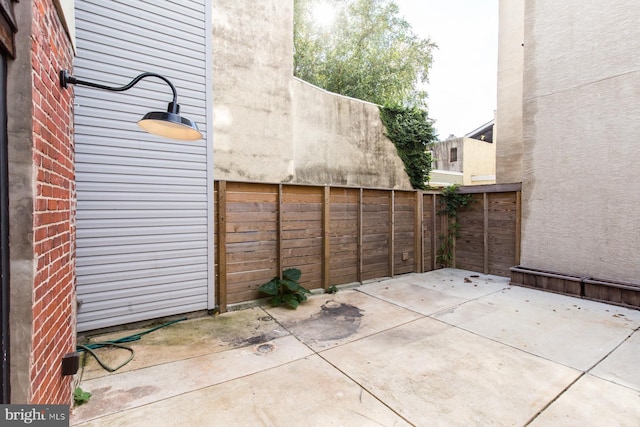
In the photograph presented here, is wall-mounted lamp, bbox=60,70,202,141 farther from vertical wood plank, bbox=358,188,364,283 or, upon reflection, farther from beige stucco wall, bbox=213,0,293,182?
vertical wood plank, bbox=358,188,364,283

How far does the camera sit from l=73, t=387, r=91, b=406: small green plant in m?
2.15

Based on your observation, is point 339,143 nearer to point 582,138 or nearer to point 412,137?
point 412,137

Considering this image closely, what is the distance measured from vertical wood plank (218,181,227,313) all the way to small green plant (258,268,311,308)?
55 cm

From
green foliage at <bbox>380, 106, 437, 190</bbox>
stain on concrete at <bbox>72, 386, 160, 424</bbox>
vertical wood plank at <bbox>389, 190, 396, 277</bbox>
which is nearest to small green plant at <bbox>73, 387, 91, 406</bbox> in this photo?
stain on concrete at <bbox>72, 386, 160, 424</bbox>

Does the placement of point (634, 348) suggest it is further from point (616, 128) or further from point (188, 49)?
point (188, 49)

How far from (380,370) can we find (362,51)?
11648 mm

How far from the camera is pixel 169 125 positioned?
214 centimetres

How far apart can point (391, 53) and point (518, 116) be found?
556cm

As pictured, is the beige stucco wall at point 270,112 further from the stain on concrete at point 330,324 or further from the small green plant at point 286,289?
the stain on concrete at point 330,324

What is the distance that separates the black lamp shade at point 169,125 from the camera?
199 centimetres

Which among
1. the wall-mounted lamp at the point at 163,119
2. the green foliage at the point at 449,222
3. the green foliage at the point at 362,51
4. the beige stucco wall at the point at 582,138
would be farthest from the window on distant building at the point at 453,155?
the wall-mounted lamp at the point at 163,119

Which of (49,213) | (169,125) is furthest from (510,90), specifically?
(49,213)

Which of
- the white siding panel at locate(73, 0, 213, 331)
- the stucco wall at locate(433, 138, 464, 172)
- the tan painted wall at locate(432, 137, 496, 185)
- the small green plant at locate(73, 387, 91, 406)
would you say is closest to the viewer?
the small green plant at locate(73, 387, 91, 406)

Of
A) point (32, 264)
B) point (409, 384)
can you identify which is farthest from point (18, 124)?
point (409, 384)
